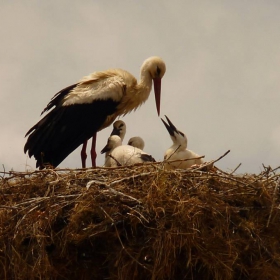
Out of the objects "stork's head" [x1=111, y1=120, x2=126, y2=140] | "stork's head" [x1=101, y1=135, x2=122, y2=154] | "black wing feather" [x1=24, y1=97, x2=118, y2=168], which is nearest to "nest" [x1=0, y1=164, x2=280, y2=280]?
"black wing feather" [x1=24, y1=97, x2=118, y2=168]

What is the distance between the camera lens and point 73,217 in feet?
16.9

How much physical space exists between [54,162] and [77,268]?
242cm

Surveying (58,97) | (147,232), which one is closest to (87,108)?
(58,97)

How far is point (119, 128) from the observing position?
334 inches

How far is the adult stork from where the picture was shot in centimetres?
759

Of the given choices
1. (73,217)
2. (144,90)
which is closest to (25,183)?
(73,217)

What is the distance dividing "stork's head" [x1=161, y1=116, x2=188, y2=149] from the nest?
6.74 feet

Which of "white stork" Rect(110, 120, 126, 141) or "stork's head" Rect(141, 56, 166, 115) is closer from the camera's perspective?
"stork's head" Rect(141, 56, 166, 115)

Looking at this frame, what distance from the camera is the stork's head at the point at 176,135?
7.48 metres

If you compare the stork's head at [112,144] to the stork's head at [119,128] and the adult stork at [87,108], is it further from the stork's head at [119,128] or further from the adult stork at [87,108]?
the stork's head at [119,128]

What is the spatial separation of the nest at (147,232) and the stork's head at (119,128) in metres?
3.04

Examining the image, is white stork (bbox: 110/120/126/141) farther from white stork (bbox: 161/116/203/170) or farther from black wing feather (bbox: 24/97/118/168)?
white stork (bbox: 161/116/203/170)

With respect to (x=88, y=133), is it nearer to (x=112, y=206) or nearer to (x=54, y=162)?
(x=54, y=162)

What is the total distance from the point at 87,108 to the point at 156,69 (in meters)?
0.80
